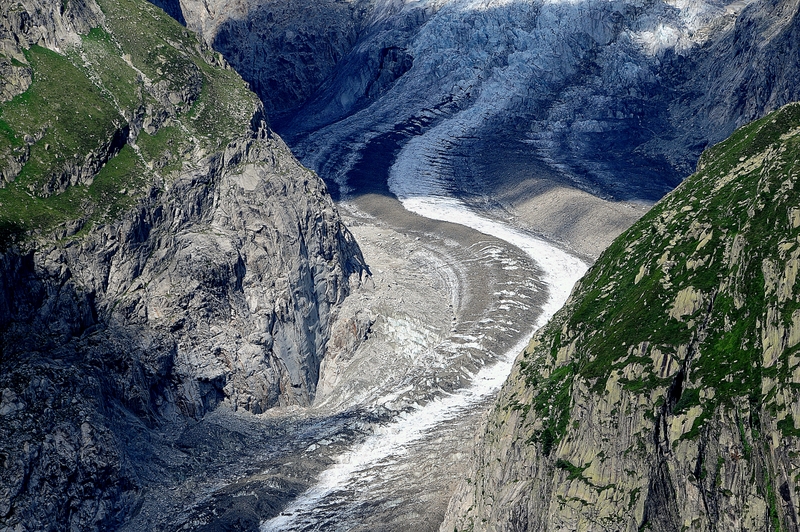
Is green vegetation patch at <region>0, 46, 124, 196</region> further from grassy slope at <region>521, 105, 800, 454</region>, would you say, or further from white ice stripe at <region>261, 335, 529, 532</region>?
grassy slope at <region>521, 105, 800, 454</region>

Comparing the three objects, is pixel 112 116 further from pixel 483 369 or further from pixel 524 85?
pixel 524 85

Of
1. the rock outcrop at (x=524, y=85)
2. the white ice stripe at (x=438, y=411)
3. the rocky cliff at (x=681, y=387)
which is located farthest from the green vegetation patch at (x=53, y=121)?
the rock outcrop at (x=524, y=85)

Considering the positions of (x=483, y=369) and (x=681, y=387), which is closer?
(x=681, y=387)

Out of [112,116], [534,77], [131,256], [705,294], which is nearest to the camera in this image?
[705,294]

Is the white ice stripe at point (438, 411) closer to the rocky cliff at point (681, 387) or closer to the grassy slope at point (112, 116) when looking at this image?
the rocky cliff at point (681, 387)

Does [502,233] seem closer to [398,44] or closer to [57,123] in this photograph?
[57,123]

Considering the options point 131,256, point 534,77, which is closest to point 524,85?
point 534,77

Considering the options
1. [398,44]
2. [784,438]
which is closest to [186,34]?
[784,438]
